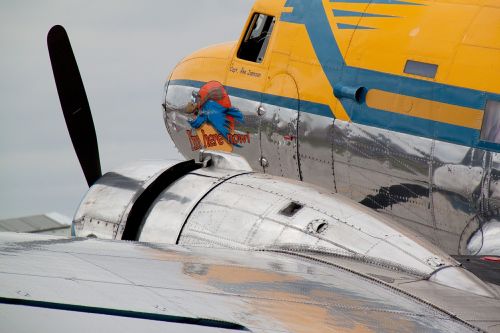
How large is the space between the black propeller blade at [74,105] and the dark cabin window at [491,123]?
15.2 ft

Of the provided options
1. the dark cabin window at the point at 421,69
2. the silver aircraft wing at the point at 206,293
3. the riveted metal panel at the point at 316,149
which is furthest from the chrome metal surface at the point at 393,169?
the silver aircraft wing at the point at 206,293

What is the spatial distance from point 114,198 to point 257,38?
17.7 ft

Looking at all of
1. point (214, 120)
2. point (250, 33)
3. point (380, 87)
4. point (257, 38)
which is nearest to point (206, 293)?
point (380, 87)

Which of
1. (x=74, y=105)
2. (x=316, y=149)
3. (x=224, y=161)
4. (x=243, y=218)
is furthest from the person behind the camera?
(x=316, y=149)

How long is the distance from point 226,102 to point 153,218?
5.09 m

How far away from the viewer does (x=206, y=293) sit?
19.7ft

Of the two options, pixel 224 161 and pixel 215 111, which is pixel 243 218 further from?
pixel 215 111

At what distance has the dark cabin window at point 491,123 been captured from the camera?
11.2 m

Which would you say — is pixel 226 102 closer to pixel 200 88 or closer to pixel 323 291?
pixel 200 88

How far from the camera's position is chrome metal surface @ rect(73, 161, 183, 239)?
964cm

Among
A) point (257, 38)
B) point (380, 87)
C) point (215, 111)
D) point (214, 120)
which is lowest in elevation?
point (214, 120)

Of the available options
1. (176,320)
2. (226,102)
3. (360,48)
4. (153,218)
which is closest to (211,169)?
(153,218)

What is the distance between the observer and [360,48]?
12570mm

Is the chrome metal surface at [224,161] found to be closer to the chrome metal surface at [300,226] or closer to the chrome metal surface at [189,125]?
the chrome metal surface at [300,226]
